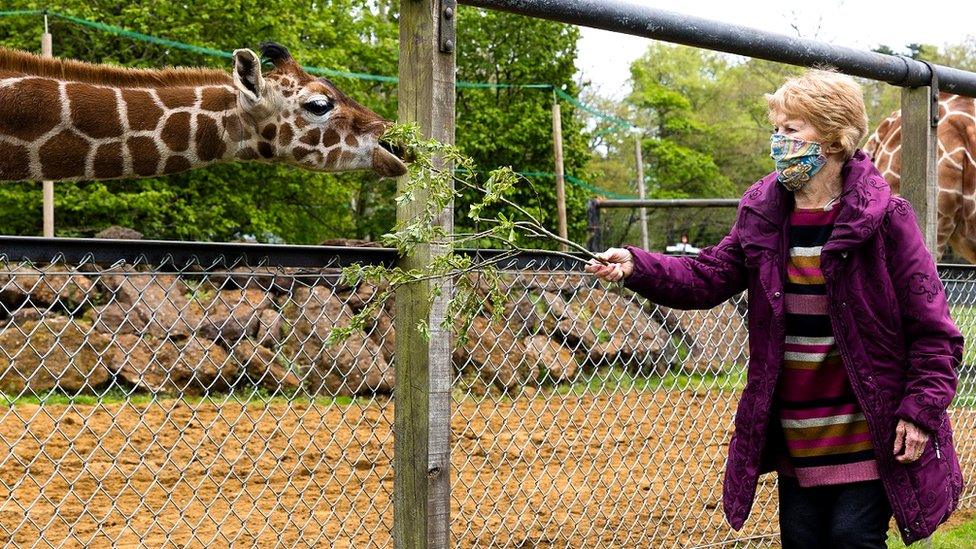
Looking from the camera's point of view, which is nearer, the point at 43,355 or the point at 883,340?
the point at 883,340

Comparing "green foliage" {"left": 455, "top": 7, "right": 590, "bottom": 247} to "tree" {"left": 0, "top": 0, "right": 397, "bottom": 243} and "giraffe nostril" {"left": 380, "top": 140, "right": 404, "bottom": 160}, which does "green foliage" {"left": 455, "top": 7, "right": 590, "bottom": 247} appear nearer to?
"tree" {"left": 0, "top": 0, "right": 397, "bottom": 243}

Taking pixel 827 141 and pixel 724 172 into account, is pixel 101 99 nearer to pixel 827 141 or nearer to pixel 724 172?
pixel 827 141

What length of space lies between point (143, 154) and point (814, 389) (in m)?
2.72

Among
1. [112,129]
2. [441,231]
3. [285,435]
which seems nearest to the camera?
[441,231]

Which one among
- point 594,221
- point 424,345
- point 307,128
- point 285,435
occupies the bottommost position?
point 285,435

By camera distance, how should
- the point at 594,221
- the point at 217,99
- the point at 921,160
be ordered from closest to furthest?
the point at 217,99 < the point at 921,160 < the point at 594,221

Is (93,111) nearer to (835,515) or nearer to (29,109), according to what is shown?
(29,109)

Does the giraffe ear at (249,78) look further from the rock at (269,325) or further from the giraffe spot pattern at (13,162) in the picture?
the rock at (269,325)

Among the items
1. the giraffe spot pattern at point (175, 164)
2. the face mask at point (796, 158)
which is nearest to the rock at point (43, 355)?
the giraffe spot pattern at point (175, 164)

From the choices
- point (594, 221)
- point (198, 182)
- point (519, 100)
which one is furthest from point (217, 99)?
point (519, 100)

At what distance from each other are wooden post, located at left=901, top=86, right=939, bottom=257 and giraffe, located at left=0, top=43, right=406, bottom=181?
86.7 inches

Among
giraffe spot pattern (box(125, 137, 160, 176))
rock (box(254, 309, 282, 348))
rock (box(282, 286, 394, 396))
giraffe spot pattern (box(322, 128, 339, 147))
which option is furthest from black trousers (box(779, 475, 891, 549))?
rock (box(254, 309, 282, 348))

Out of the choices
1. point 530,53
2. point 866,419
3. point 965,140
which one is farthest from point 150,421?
point 530,53

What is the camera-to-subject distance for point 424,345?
2.93m
